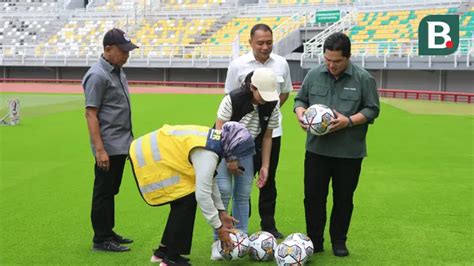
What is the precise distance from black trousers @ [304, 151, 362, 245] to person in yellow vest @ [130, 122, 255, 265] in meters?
1.08

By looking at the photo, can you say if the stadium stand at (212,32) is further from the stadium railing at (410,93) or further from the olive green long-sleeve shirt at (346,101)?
the olive green long-sleeve shirt at (346,101)

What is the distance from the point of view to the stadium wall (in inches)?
1170

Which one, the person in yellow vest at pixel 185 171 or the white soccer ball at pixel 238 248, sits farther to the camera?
the white soccer ball at pixel 238 248

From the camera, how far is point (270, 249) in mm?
5277

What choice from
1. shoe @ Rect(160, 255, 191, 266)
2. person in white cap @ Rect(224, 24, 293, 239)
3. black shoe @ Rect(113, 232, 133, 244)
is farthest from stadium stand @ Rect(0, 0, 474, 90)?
shoe @ Rect(160, 255, 191, 266)

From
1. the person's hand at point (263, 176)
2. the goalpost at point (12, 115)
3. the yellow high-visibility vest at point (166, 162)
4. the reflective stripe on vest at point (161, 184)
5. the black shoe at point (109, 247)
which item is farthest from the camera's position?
the goalpost at point (12, 115)

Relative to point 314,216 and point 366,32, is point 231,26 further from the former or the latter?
point 314,216

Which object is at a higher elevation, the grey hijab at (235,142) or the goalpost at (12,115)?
the grey hijab at (235,142)

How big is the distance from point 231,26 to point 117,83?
121ft

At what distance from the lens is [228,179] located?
16.7 feet

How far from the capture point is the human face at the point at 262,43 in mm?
5664

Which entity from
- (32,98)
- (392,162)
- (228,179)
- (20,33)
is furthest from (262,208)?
(20,33)

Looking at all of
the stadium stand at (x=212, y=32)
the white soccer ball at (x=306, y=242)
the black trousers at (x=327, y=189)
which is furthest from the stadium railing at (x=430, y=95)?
the white soccer ball at (x=306, y=242)

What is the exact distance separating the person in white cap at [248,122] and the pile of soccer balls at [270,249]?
166 mm
